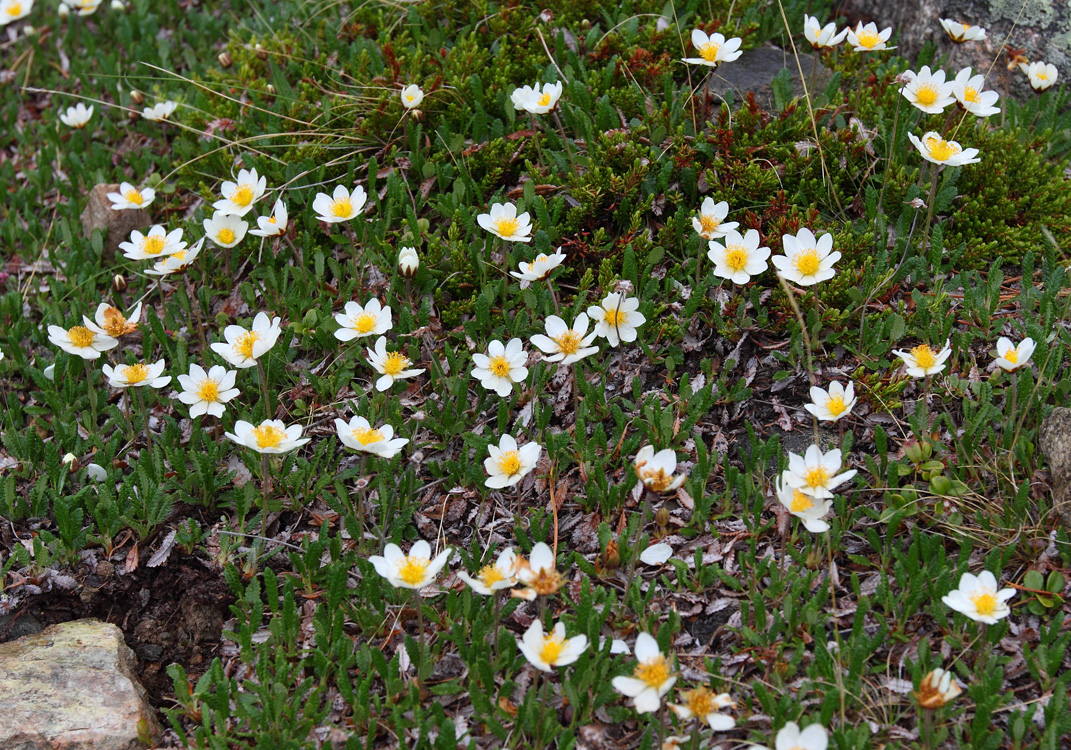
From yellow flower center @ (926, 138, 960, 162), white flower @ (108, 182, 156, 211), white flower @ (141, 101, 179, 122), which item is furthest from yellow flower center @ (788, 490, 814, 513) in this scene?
white flower @ (141, 101, 179, 122)

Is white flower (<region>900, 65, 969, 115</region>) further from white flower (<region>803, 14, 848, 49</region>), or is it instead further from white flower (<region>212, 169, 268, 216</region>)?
white flower (<region>212, 169, 268, 216</region>)

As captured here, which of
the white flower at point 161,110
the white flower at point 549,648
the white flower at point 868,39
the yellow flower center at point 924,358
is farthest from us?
the white flower at point 161,110

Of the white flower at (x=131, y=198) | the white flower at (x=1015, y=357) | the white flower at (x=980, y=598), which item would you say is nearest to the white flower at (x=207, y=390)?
the white flower at (x=131, y=198)

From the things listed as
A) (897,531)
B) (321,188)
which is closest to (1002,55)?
(897,531)

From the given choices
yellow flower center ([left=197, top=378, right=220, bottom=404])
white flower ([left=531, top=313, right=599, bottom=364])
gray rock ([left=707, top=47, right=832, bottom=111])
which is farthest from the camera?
gray rock ([left=707, top=47, right=832, bottom=111])

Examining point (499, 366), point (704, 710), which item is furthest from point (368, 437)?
point (704, 710)

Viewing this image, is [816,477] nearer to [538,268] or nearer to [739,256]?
[739,256]

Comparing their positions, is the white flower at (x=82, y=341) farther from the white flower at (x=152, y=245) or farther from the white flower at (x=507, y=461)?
the white flower at (x=507, y=461)
